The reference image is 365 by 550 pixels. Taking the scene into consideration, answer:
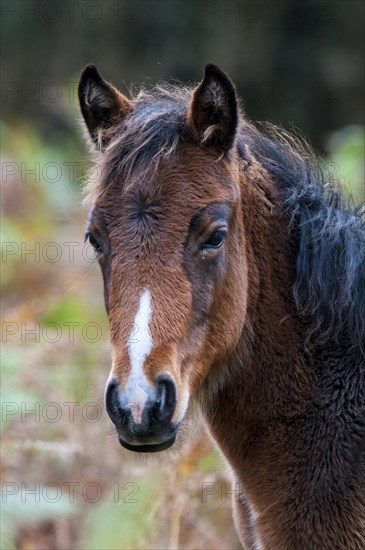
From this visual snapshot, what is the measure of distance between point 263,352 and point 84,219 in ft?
6.18

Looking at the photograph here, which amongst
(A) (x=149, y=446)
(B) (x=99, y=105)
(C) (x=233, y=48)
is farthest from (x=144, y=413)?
(C) (x=233, y=48)

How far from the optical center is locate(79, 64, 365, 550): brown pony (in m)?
3.79

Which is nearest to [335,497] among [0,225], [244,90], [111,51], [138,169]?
[138,169]

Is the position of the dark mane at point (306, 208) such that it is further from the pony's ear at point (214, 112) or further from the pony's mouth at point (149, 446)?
the pony's mouth at point (149, 446)

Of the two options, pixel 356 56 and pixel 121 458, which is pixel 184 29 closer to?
pixel 356 56

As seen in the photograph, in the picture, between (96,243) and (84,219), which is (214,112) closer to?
(96,243)

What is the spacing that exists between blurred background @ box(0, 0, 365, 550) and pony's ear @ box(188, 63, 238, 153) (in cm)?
108

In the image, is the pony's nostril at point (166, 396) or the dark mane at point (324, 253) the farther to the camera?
the dark mane at point (324, 253)

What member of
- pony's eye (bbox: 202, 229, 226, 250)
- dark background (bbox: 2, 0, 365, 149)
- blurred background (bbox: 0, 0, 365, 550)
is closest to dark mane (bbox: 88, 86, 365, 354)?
pony's eye (bbox: 202, 229, 226, 250)

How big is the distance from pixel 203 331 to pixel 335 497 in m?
1.03

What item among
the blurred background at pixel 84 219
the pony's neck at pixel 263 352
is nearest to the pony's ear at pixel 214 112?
the pony's neck at pixel 263 352

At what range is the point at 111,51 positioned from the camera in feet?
70.8

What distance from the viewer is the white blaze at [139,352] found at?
11.4 feet

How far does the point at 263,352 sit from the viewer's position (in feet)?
14.3
